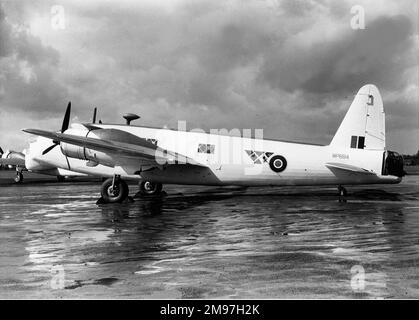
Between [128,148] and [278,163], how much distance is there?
6.92 meters

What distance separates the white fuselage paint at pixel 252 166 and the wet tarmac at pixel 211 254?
4387mm

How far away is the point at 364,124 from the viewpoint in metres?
21.2

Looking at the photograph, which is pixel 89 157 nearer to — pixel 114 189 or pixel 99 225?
pixel 114 189

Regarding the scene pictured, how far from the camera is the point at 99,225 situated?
1327 centimetres

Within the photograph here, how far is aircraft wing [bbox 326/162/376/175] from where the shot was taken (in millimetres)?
20234

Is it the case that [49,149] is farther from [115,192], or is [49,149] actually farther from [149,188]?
[149,188]

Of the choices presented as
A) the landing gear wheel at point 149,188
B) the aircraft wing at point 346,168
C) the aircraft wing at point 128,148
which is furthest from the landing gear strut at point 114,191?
the aircraft wing at point 346,168

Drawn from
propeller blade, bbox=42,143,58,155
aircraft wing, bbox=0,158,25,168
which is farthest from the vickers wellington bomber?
aircraft wing, bbox=0,158,25,168

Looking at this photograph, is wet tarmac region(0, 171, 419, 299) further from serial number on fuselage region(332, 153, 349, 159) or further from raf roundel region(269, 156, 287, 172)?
serial number on fuselage region(332, 153, 349, 159)

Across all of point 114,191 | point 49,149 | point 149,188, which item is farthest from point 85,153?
point 149,188

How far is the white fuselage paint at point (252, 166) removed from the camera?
67.5ft

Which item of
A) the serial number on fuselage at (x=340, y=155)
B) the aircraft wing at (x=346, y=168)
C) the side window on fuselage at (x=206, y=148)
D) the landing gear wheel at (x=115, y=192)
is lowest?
the landing gear wheel at (x=115, y=192)

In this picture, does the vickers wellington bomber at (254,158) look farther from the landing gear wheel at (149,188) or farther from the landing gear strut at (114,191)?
the landing gear wheel at (149,188)

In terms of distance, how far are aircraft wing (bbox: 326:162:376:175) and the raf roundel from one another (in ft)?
6.66
